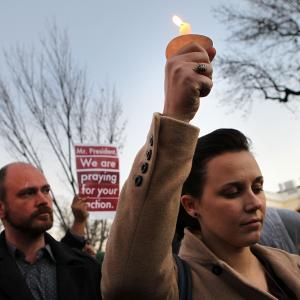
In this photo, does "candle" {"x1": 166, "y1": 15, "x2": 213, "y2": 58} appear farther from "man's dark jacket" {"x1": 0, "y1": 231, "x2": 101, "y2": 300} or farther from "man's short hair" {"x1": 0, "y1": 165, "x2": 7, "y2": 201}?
"man's short hair" {"x1": 0, "y1": 165, "x2": 7, "y2": 201}

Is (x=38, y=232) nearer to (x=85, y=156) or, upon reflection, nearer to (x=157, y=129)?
(x=157, y=129)

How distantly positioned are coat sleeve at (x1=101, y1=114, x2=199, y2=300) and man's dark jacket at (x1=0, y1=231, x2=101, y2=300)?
1164 mm

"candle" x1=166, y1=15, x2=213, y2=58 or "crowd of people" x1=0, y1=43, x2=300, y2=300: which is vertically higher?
"candle" x1=166, y1=15, x2=213, y2=58

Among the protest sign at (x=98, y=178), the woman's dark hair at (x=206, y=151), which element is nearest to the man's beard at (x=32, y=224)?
the woman's dark hair at (x=206, y=151)

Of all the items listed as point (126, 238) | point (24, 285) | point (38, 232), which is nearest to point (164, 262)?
point (126, 238)

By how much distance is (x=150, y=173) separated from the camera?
960 millimetres

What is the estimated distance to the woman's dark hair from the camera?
1.42 m

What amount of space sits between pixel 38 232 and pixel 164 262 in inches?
62.8

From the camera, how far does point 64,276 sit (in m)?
2.14

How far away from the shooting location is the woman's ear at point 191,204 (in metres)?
1.44

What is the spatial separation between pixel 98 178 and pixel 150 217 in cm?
414

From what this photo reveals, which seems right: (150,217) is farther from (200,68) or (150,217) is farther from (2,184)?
(2,184)

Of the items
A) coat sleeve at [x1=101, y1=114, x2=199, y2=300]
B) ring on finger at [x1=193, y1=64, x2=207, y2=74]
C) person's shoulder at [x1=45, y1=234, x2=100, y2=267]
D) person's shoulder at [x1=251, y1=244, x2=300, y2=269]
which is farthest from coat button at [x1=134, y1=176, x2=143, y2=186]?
person's shoulder at [x1=45, y1=234, x2=100, y2=267]

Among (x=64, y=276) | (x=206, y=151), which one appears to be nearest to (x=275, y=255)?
(x=206, y=151)
